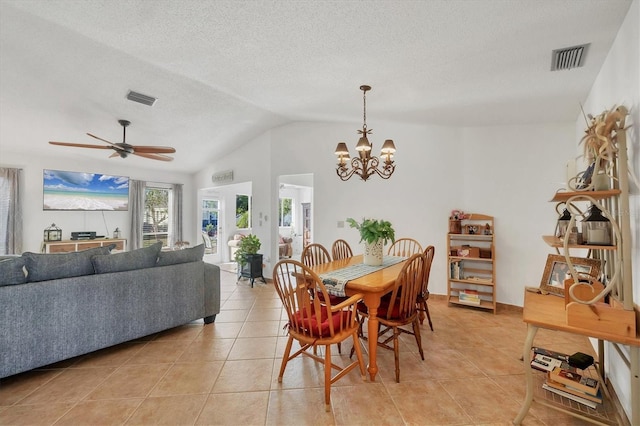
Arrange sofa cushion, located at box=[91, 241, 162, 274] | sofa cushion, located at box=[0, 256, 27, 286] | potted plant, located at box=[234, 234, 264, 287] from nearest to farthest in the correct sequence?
sofa cushion, located at box=[0, 256, 27, 286]
sofa cushion, located at box=[91, 241, 162, 274]
potted plant, located at box=[234, 234, 264, 287]

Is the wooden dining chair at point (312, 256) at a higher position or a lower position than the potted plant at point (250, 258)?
higher

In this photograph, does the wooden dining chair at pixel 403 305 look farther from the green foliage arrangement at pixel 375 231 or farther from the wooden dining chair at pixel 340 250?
the wooden dining chair at pixel 340 250

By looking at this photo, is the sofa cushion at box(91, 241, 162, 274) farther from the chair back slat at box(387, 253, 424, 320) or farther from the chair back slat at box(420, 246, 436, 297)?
the chair back slat at box(420, 246, 436, 297)

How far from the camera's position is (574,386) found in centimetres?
183

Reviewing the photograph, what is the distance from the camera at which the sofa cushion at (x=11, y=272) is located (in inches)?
85.4

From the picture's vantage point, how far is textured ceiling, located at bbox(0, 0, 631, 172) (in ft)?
6.26

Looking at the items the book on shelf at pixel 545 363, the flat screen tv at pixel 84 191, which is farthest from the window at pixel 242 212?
the book on shelf at pixel 545 363

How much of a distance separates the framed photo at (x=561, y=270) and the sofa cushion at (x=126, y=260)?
3460mm

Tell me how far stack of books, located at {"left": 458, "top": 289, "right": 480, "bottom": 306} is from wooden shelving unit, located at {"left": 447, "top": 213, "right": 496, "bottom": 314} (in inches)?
0.8

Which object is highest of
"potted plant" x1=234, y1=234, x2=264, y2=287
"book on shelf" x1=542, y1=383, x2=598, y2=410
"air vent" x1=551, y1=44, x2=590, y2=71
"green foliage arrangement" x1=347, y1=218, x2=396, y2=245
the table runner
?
"air vent" x1=551, y1=44, x2=590, y2=71

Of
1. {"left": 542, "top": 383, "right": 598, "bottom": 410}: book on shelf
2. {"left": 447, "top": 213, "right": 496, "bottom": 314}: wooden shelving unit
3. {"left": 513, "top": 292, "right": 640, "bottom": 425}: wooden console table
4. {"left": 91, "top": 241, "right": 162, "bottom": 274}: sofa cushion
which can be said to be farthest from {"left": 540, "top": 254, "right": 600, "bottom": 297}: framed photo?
{"left": 91, "top": 241, "right": 162, "bottom": 274}: sofa cushion

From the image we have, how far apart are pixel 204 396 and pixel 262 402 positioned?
43 centimetres

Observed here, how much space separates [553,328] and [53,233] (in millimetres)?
7662

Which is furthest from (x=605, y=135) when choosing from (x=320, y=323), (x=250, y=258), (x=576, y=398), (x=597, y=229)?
(x=250, y=258)
